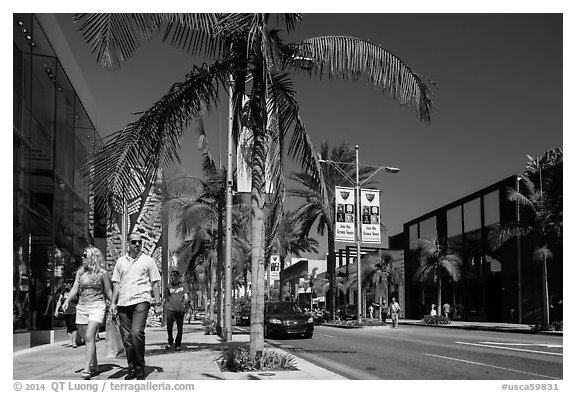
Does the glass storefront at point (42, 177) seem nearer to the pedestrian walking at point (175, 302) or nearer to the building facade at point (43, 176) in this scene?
the building facade at point (43, 176)

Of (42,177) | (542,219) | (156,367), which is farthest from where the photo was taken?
(542,219)

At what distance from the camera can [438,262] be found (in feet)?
150

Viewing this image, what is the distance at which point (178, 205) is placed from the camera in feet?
78.8

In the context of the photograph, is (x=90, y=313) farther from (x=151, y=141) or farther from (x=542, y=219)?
(x=542, y=219)

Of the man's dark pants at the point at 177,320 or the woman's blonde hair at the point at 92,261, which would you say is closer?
the woman's blonde hair at the point at 92,261

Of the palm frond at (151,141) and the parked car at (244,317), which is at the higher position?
the palm frond at (151,141)

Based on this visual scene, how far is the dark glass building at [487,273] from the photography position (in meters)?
37.1

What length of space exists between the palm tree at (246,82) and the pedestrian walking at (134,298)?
4.96ft

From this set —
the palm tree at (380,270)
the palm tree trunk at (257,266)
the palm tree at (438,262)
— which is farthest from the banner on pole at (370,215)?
the palm tree at (380,270)

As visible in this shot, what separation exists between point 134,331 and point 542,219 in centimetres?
2358

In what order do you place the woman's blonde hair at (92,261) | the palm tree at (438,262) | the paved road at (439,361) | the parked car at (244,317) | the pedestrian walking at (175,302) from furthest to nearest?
the palm tree at (438,262) → the parked car at (244,317) → the pedestrian walking at (175,302) → the paved road at (439,361) → the woman's blonde hair at (92,261)

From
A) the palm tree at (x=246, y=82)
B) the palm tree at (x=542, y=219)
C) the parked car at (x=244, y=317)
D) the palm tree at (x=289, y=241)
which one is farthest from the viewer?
the palm tree at (x=289, y=241)

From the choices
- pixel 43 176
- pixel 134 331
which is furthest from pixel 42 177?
pixel 134 331
